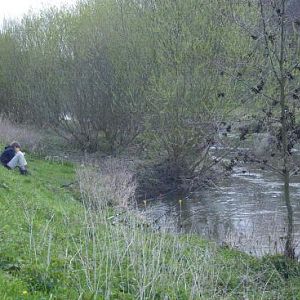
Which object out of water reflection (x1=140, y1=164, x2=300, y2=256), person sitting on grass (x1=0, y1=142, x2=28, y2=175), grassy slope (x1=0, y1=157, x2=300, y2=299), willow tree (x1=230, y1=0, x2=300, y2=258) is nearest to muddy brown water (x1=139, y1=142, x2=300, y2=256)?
water reflection (x1=140, y1=164, x2=300, y2=256)

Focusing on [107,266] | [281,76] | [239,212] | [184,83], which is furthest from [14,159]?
[107,266]

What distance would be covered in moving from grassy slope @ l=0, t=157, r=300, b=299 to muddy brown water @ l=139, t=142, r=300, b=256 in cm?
153

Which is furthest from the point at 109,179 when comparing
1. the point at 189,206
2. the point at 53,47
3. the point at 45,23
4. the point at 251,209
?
the point at 45,23

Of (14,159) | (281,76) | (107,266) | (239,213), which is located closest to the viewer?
(107,266)

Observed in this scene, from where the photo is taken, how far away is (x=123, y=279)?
7.72 m

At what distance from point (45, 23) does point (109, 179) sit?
1625cm

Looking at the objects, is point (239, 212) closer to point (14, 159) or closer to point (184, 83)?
point (184, 83)

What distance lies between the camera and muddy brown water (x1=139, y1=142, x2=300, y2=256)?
13478 millimetres

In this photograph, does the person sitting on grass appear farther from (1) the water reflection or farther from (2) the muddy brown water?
(1) the water reflection

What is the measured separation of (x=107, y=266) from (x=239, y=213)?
10790 mm

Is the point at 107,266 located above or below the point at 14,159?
above

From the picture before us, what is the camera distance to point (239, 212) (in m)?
17.8

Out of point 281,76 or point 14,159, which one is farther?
point 14,159

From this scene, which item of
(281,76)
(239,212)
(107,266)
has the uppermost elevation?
(281,76)
